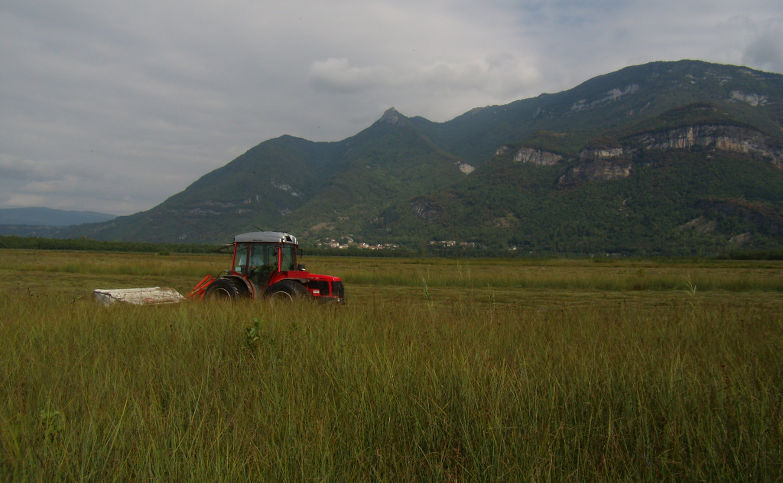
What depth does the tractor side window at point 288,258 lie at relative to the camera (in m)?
9.88

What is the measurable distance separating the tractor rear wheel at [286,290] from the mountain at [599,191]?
87.5 meters

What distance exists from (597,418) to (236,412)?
2.35 m

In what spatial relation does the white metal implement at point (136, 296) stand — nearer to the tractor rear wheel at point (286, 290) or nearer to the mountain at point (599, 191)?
the tractor rear wheel at point (286, 290)

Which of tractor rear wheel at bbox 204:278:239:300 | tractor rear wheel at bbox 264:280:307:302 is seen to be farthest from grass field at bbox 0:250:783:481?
tractor rear wheel at bbox 204:278:239:300

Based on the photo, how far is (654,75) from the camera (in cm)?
17800

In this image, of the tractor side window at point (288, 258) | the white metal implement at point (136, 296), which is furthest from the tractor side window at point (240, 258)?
the white metal implement at point (136, 296)

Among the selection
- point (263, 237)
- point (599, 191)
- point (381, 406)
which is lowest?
point (381, 406)

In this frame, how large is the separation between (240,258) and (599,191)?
118m

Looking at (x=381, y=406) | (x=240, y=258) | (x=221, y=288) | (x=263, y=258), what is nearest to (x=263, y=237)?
(x=263, y=258)

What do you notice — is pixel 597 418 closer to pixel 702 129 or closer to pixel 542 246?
pixel 542 246

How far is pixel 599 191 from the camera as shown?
363 feet

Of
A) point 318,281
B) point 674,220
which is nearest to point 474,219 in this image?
point 674,220

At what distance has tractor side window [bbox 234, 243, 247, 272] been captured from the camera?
9852 millimetres

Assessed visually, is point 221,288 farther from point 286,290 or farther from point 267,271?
point 286,290
